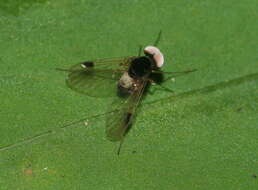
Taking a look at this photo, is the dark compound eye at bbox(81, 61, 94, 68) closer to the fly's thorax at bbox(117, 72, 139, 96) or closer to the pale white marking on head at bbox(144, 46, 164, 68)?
the fly's thorax at bbox(117, 72, 139, 96)

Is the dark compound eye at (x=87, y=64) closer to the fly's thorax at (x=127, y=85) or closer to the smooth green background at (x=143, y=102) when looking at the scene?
the smooth green background at (x=143, y=102)

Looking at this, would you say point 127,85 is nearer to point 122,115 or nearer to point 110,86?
point 110,86

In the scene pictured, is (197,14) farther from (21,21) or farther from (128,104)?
(21,21)

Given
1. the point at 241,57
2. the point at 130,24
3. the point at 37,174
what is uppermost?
the point at 130,24

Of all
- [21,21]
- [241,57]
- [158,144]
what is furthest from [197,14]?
[21,21]

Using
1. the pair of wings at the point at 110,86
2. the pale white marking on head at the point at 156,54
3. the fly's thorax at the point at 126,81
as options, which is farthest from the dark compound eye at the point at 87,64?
the pale white marking on head at the point at 156,54

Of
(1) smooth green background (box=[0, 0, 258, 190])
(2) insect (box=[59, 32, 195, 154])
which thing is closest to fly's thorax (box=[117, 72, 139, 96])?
(2) insect (box=[59, 32, 195, 154])
